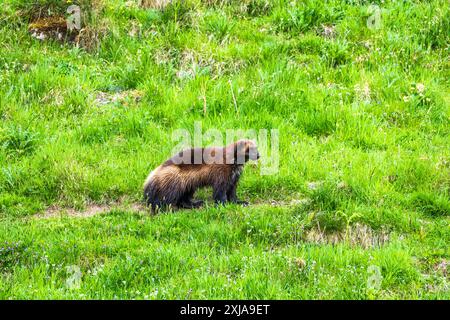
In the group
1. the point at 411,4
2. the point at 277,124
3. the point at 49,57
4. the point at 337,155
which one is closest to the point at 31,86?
the point at 49,57

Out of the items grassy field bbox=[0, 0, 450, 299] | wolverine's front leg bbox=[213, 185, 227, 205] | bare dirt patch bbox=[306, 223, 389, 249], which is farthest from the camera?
wolverine's front leg bbox=[213, 185, 227, 205]

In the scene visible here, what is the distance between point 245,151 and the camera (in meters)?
10.0

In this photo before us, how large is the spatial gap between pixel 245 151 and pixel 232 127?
1416 millimetres

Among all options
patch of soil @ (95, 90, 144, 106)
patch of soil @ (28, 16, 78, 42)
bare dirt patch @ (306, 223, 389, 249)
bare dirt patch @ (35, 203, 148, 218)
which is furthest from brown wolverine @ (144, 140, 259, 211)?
patch of soil @ (28, 16, 78, 42)

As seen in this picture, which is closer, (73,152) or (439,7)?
(73,152)

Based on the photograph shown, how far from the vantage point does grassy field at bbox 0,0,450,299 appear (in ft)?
25.4

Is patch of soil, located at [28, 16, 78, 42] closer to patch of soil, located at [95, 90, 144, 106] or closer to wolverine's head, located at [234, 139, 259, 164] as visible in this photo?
patch of soil, located at [95, 90, 144, 106]

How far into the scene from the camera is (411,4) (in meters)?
14.0

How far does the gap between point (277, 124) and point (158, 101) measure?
2.07 meters

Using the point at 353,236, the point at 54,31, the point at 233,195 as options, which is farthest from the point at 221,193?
the point at 54,31

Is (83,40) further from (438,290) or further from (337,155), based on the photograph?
(438,290)

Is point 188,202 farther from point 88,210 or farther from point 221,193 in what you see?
point 88,210

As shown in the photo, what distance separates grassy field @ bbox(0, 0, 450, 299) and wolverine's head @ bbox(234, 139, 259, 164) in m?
0.46
